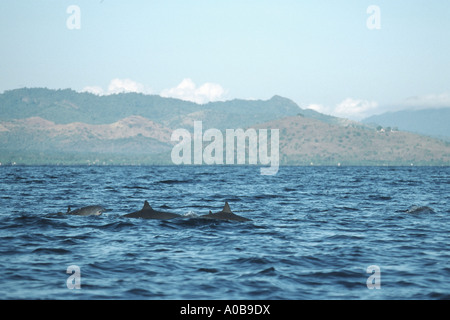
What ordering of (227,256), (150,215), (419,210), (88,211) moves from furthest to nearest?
(419,210) → (88,211) → (150,215) → (227,256)

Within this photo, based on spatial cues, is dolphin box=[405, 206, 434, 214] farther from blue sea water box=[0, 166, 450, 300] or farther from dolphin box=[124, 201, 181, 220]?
dolphin box=[124, 201, 181, 220]

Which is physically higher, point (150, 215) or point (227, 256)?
point (150, 215)

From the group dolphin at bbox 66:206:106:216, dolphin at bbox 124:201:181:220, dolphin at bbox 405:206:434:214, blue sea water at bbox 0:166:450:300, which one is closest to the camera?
blue sea water at bbox 0:166:450:300

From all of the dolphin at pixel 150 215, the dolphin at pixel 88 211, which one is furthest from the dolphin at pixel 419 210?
the dolphin at pixel 88 211

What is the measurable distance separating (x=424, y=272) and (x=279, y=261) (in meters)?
4.52

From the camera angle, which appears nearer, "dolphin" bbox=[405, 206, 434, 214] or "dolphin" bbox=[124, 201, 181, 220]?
"dolphin" bbox=[124, 201, 181, 220]

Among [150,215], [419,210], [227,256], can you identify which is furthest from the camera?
[419,210]

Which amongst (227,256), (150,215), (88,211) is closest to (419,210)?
(150,215)

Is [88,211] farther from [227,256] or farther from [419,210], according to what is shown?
[419,210]

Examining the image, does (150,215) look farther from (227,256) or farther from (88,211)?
(227,256)

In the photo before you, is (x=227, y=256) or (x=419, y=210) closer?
(x=227, y=256)

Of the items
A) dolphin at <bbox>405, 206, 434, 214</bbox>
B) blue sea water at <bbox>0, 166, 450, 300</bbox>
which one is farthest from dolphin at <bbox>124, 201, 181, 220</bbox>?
dolphin at <bbox>405, 206, 434, 214</bbox>
